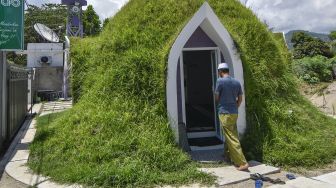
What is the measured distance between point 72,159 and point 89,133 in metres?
0.70

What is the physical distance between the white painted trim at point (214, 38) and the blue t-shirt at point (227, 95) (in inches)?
43.5

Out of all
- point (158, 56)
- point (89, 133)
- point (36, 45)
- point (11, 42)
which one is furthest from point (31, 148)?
point (36, 45)

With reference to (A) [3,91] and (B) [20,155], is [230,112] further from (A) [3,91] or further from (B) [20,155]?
(A) [3,91]

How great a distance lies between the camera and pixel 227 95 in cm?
643

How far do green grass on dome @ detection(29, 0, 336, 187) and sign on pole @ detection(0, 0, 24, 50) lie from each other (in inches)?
75.9

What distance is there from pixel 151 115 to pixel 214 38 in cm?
232

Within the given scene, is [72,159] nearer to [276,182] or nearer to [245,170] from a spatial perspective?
[245,170]

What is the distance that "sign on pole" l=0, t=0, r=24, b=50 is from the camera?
7938 mm

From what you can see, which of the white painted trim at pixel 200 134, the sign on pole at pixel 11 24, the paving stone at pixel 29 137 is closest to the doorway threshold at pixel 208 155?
the white painted trim at pixel 200 134

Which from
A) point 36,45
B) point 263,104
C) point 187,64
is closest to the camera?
point 263,104

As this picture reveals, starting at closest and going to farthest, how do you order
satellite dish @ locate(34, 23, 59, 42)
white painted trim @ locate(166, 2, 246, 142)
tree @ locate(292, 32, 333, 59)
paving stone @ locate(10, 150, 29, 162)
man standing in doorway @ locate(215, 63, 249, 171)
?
man standing in doorway @ locate(215, 63, 249, 171)
white painted trim @ locate(166, 2, 246, 142)
paving stone @ locate(10, 150, 29, 162)
satellite dish @ locate(34, 23, 59, 42)
tree @ locate(292, 32, 333, 59)

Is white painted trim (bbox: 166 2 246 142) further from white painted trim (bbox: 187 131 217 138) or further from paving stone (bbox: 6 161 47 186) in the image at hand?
paving stone (bbox: 6 161 47 186)

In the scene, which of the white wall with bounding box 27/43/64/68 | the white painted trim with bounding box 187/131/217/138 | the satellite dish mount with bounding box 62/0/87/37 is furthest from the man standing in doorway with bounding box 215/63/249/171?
the satellite dish mount with bounding box 62/0/87/37

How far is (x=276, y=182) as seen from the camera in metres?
5.75
